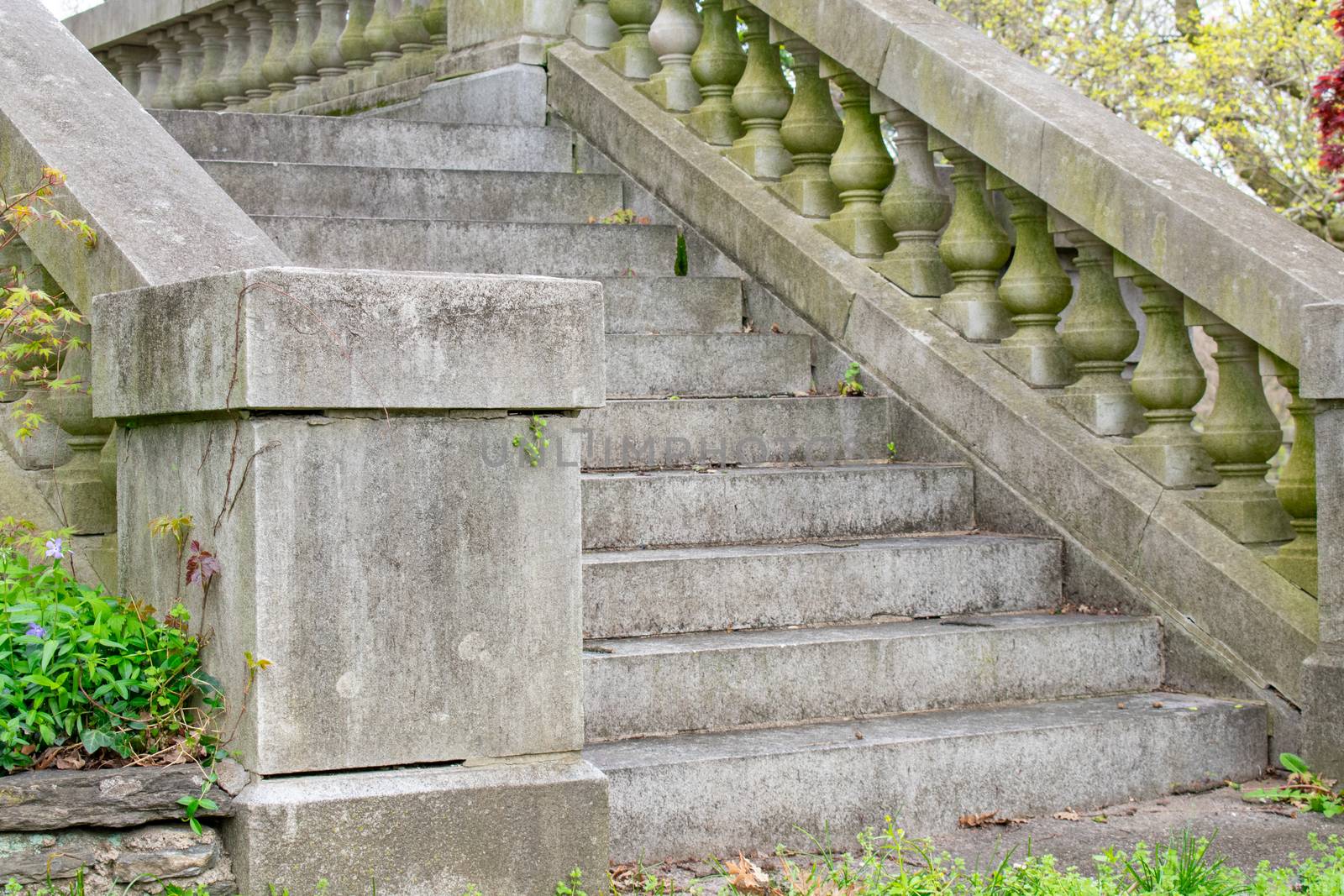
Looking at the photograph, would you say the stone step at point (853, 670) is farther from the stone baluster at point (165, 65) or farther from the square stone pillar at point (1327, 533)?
the stone baluster at point (165, 65)

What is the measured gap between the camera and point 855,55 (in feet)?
18.7

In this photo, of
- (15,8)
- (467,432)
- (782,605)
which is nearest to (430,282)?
(467,432)

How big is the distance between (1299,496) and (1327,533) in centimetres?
38

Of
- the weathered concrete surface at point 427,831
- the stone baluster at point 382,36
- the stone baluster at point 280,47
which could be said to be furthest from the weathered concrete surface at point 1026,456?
the stone baluster at point 280,47

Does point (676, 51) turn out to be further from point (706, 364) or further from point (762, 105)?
point (706, 364)

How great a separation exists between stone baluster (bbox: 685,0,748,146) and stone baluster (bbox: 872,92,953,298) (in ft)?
3.21

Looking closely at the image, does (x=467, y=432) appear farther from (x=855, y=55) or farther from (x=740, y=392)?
(x=855, y=55)

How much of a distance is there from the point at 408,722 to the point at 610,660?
102cm

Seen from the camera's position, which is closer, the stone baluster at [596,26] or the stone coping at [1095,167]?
the stone coping at [1095,167]

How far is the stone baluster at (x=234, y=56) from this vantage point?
29.0 feet

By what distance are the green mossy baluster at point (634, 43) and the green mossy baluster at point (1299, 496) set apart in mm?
3480

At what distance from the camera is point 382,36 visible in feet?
26.4

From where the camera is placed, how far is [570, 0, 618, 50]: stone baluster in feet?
24.1

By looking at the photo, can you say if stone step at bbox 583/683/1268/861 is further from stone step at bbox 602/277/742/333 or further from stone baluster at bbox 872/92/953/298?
stone step at bbox 602/277/742/333
